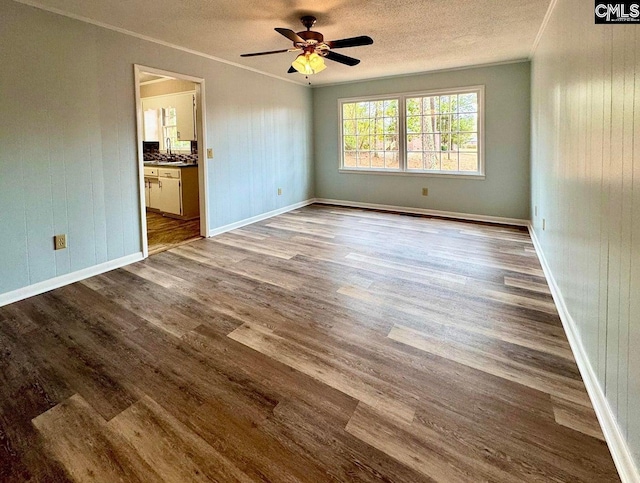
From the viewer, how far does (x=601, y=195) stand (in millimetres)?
1661

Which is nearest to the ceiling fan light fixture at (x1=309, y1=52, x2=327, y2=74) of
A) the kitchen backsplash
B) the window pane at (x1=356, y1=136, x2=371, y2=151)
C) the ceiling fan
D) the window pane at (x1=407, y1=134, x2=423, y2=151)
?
the ceiling fan

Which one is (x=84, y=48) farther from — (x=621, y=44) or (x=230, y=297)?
(x=621, y=44)

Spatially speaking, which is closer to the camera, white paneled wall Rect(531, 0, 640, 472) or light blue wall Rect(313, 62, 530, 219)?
white paneled wall Rect(531, 0, 640, 472)

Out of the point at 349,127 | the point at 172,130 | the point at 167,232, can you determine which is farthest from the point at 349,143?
the point at 167,232

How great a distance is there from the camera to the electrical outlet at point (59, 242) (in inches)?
128

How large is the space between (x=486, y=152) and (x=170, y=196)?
5.14 m

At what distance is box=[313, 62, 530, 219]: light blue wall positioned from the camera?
17.2ft

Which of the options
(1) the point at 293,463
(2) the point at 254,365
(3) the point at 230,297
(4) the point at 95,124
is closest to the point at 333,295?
(3) the point at 230,297

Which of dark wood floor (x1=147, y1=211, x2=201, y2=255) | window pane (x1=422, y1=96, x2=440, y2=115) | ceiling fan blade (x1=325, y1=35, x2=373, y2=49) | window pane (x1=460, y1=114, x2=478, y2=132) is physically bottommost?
dark wood floor (x1=147, y1=211, x2=201, y2=255)

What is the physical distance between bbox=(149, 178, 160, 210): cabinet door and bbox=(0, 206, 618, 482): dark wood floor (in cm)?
311

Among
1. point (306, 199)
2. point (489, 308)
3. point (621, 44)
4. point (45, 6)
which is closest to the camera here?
point (621, 44)

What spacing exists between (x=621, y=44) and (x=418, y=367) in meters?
1.71

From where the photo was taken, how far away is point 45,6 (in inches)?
118

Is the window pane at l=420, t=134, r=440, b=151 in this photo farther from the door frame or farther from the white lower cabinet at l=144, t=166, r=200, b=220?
the white lower cabinet at l=144, t=166, r=200, b=220
